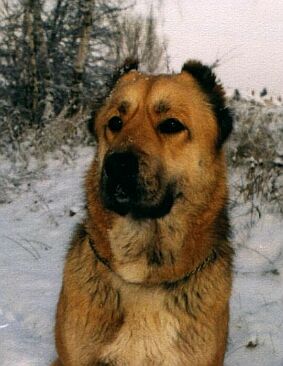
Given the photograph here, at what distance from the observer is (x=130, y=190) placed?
8.70 feet

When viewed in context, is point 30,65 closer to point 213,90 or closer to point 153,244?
point 213,90

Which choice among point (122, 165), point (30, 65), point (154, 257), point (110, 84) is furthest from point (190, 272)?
point (30, 65)

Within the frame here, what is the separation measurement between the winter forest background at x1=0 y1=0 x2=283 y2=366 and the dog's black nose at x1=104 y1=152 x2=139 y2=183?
800 millimetres

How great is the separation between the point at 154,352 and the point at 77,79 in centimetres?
901

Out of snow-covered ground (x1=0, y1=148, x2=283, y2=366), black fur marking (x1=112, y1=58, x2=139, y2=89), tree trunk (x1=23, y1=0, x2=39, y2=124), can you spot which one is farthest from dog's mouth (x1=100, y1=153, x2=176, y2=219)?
tree trunk (x1=23, y1=0, x2=39, y2=124)

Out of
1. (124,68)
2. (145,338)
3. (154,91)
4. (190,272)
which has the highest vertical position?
(124,68)

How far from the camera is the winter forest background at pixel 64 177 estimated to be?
387 cm

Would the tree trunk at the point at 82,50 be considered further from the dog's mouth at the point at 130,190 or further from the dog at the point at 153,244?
the dog's mouth at the point at 130,190

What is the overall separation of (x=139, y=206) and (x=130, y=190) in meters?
0.12

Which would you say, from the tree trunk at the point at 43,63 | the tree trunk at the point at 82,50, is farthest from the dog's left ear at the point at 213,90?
the tree trunk at the point at 82,50

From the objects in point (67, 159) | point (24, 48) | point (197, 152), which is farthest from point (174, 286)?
point (24, 48)

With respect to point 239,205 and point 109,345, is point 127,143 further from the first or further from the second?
point 239,205

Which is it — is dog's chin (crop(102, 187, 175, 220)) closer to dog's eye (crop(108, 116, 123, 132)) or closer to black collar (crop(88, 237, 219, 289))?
black collar (crop(88, 237, 219, 289))

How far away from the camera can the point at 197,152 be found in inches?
113
